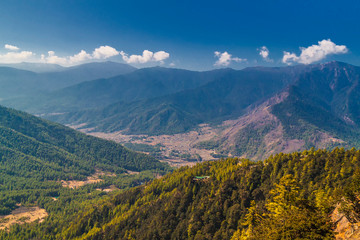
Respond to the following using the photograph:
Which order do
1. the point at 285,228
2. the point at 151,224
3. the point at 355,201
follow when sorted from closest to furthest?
the point at 285,228 → the point at 355,201 → the point at 151,224

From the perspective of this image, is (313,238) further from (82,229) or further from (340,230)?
(82,229)

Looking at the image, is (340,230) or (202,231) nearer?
(340,230)

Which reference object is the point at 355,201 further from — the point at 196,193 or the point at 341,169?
the point at 196,193

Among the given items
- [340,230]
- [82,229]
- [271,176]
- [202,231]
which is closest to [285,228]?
[340,230]

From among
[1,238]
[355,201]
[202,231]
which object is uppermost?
[355,201]

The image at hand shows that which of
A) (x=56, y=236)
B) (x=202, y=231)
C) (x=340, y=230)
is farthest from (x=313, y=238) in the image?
(x=56, y=236)

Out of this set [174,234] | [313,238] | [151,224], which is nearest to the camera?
[313,238]

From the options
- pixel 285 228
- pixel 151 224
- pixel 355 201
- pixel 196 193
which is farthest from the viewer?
pixel 196 193

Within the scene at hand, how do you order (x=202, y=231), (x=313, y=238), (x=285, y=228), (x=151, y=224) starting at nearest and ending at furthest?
(x=313, y=238), (x=285, y=228), (x=202, y=231), (x=151, y=224)

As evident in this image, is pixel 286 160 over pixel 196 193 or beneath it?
over
